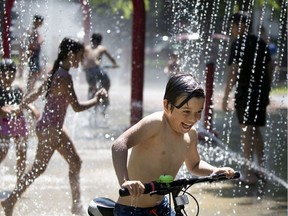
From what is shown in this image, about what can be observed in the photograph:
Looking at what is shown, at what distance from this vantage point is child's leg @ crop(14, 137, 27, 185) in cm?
729

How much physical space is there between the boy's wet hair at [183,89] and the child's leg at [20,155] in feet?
11.1

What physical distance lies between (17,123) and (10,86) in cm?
35

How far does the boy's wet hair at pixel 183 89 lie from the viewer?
400 centimetres

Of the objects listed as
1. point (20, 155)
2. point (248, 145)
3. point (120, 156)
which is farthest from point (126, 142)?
point (248, 145)

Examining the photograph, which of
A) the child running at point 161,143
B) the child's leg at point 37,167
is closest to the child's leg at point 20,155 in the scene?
the child's leg at point 37,167

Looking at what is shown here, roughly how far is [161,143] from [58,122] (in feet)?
8.72

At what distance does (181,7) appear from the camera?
12508 millimetres

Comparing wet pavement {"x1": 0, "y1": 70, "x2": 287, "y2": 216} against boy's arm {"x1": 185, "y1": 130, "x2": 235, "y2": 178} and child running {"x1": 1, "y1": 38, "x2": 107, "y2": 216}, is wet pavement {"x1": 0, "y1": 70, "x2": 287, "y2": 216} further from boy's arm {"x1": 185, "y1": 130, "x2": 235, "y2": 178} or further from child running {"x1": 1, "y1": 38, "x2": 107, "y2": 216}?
boy's arm {"x1": 185, "y1": 130, "x2": 235, "y2": 178}

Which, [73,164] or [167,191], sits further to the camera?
[73,164]

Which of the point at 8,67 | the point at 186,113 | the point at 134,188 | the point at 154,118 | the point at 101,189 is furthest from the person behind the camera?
the point at 101,189

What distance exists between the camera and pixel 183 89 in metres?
4.00

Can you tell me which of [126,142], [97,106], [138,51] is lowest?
[97,106]

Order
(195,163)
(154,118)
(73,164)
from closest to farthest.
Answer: (154,118)
(195,163)
(73,164)

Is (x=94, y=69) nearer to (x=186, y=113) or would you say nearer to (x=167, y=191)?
(x=186, y=113)
